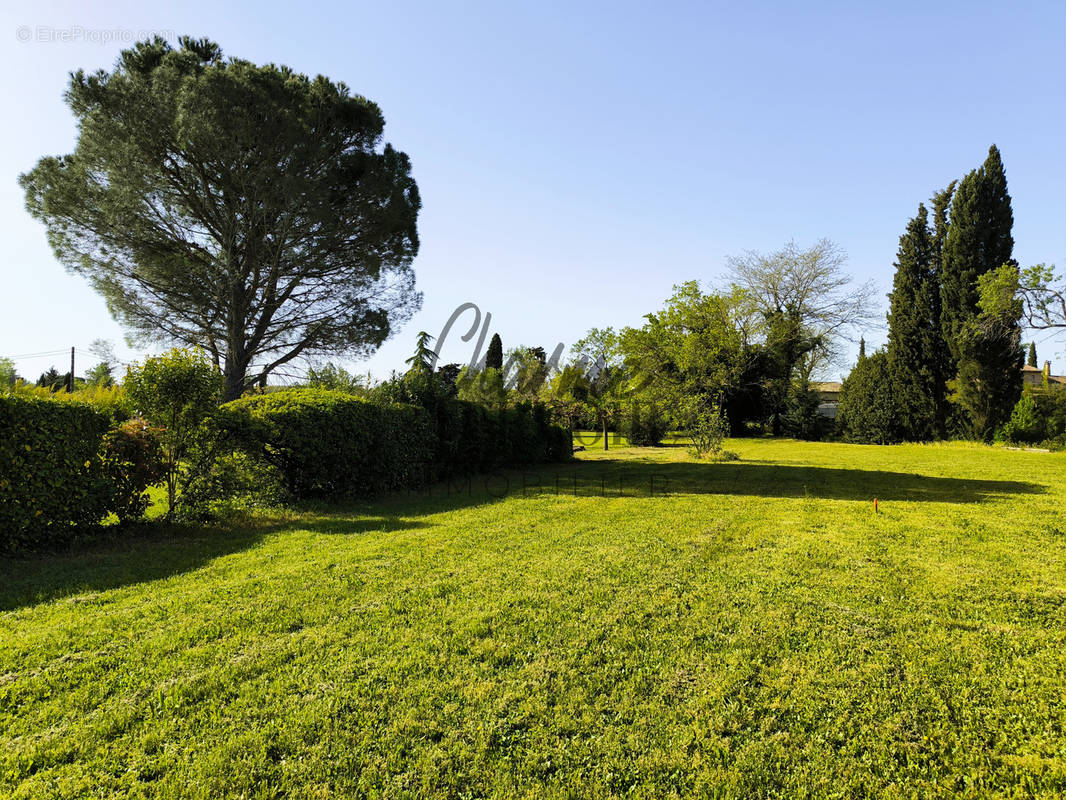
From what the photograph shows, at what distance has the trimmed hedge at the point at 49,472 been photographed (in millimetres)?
5246

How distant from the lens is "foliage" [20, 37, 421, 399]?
15109mm

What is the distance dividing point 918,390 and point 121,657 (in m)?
28.2

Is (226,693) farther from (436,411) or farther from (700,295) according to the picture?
(700,295)

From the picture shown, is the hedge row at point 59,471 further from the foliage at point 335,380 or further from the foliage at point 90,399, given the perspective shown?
the foliage at point 335,380

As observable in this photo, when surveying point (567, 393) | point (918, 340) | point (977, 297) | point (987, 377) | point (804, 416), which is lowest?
point (804, 416)

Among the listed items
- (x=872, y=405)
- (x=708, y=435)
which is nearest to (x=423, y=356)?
(x=708, y=435)

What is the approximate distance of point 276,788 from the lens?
1.99 m

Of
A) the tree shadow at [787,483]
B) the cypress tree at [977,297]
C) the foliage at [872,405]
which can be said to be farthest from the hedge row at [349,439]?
the cypress tree at [977,297]

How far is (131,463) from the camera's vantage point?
21.2ft

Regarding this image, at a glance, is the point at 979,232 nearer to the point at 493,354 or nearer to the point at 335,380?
the point at 335,380

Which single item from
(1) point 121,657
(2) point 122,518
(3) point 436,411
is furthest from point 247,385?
(1) point 121,657

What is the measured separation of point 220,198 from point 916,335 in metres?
28.9

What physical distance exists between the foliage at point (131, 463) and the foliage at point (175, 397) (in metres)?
0.20

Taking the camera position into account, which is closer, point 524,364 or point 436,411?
point 436,411
